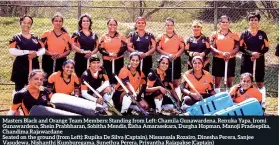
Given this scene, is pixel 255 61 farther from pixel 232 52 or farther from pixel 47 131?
pixel 47 131

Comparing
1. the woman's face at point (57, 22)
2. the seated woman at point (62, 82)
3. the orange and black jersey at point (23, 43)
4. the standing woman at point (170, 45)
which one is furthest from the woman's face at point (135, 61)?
the orange and black jersey at point (23, 43)

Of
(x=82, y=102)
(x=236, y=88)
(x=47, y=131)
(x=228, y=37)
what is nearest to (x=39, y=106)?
(x=47, y=131)

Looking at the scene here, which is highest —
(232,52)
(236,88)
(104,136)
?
(232,52)

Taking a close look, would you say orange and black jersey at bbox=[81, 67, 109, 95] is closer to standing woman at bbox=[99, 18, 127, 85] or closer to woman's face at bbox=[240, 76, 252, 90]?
standing woman at bbox=[99, 18, 127, 85]

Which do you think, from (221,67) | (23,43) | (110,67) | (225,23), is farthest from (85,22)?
(221,67)

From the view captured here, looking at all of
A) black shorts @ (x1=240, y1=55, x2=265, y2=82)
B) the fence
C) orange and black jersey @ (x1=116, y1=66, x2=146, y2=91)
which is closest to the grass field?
the fence

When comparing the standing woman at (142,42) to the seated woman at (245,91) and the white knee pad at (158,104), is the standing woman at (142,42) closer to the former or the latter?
the white knee pad at (158,104)

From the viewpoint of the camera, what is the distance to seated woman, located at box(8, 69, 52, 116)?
5.46 m

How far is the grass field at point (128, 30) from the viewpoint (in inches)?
340

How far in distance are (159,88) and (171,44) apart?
765 mm

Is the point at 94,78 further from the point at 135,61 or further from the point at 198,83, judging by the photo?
the point at 198,83

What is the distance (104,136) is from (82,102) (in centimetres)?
77

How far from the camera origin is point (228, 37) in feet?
22.9

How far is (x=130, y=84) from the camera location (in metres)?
6.49
